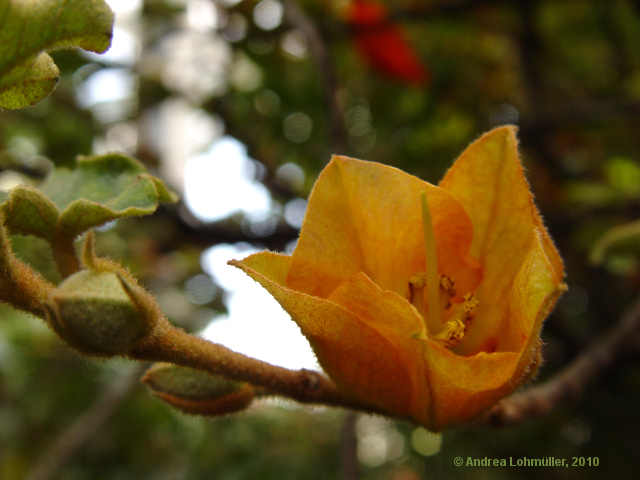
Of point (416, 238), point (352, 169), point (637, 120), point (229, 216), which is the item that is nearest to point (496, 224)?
point (416, 238)

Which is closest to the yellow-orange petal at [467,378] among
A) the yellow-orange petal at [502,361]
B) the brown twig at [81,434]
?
the yellow-orange petal at [502,361]

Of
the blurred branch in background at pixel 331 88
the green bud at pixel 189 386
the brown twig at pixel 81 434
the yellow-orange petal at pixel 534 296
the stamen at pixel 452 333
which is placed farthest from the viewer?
the brown twig at pixel 81 434

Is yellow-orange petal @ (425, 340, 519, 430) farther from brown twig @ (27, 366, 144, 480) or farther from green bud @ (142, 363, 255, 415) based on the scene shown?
brown twig @ (27, 366, 144, 480)

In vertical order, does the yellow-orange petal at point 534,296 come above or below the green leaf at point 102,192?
below

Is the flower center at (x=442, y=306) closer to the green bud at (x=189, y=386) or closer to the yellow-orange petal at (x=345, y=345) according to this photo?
the yellow-orange petal at (x=345, y=345)

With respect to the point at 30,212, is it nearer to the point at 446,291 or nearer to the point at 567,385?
the point at 446,291

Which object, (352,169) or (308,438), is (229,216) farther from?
(352,169)
